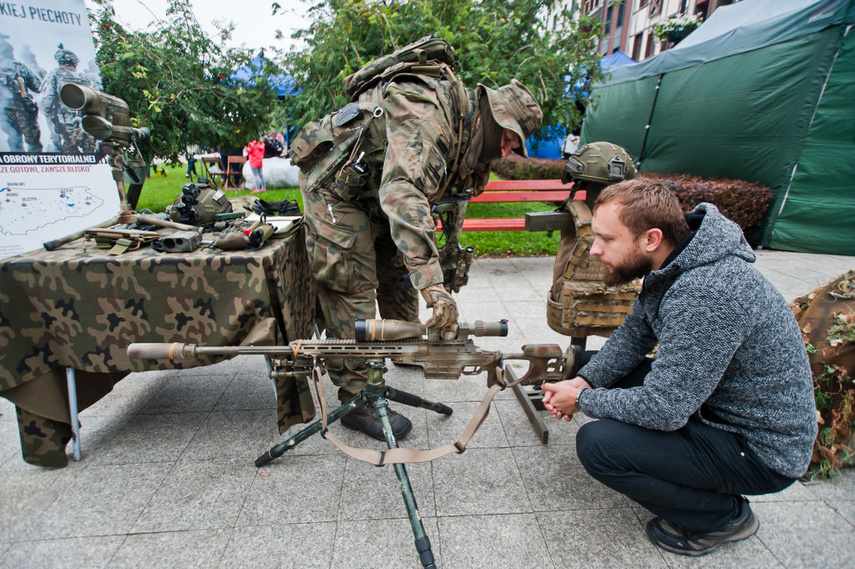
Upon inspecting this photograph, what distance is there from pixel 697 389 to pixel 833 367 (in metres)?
1.23

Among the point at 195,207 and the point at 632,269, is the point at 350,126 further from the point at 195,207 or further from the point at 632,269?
the point at 632,269

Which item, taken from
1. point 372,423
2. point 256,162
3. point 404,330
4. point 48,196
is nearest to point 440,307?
point 404,330

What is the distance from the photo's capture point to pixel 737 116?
6.88 meters

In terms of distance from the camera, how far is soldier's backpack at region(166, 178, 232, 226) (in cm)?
268

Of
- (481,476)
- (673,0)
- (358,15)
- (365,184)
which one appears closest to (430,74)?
(365,184)

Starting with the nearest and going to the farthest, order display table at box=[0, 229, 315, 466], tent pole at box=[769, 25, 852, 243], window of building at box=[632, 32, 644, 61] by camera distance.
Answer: display table at box=[0, 229, 315, 466] → tent pole at box=[769, 25, 852, 243] → window of building at box=[632, 32, 644, 61]

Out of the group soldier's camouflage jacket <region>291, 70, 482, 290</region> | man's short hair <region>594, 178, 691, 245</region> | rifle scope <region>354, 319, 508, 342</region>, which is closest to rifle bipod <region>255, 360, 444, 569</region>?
rifle scope <region>354, 319, 508, 342</region>

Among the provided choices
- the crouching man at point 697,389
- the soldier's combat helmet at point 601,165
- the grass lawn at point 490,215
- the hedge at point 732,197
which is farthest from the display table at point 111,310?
the hedge at point 732,197

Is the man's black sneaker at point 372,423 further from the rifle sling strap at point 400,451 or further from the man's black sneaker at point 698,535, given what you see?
the man's black sneaker at point 698,535

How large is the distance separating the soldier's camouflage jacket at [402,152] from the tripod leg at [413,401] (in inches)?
29.3

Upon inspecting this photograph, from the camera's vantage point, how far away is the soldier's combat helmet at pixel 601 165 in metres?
2.58

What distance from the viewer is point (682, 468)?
1644 mm

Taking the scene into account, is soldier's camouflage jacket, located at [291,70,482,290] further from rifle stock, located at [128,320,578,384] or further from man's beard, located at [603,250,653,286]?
man's beard, located at [603,250,653,286]

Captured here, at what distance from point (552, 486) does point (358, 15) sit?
18.3 ft
